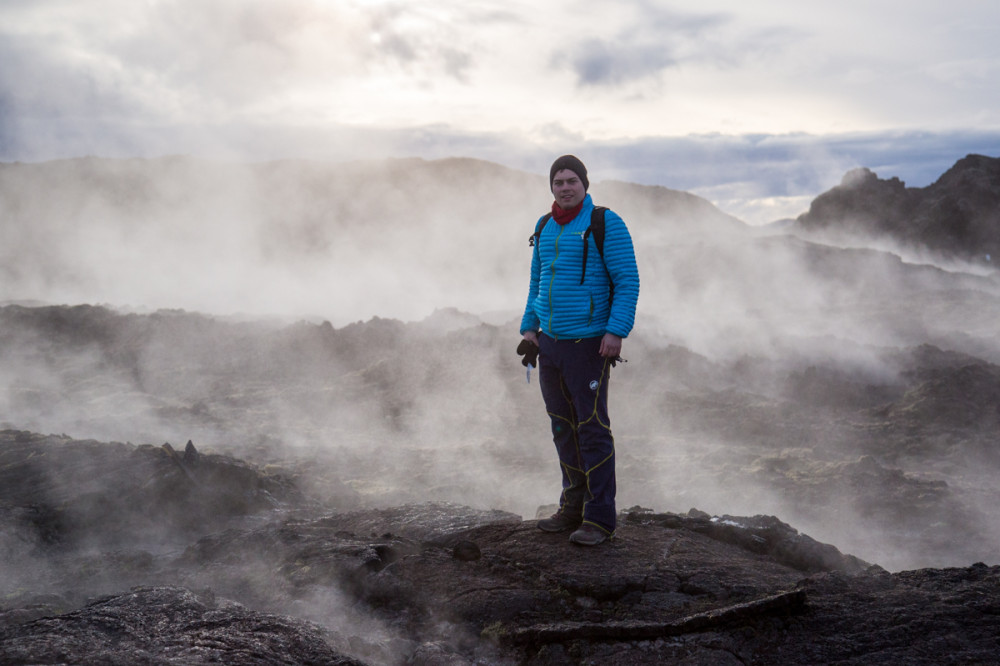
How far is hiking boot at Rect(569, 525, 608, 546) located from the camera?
131 inches

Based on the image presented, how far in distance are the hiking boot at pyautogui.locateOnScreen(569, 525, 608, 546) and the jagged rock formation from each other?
3147cm

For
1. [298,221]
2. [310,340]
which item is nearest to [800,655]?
[310,340]

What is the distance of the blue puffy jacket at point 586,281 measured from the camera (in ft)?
10.3

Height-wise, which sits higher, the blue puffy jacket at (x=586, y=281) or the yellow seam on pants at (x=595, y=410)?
the blue puffy jacket at (x=586, y=281)

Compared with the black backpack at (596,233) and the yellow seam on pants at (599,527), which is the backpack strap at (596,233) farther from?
the yellow seam on pants at (599,527)

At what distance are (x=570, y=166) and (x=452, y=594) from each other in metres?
2.00

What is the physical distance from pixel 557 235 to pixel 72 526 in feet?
11.9

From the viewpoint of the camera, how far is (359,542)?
11.8 feet

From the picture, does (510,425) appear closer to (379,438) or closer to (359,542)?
(379,438)

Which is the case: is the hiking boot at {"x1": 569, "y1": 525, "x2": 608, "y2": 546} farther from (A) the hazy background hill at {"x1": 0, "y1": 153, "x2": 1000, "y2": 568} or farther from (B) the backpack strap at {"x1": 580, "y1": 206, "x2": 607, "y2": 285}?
(A) the hazy background hill at {"x1": 0, "y1": 153, "x2": 1000, "y2": 568}

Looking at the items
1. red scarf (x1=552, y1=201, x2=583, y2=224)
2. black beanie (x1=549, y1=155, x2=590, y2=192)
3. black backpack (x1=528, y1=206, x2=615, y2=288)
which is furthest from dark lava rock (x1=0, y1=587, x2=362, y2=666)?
black beanie (x1=549, y1=155, x2=590, y2=192)

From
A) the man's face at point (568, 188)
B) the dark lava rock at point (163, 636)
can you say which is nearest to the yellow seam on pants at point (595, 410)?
the man's face at point (568, 188)

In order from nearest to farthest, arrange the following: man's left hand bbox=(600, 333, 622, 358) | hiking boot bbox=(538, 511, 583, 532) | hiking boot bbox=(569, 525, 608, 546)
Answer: man's left hand bbox=(600, 333, 622, 358)
hiking boot bbox=(569, 525, 608, 546)
hiking boot bbox=(538, 511, 583, 532)

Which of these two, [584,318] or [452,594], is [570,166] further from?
[452,594]
